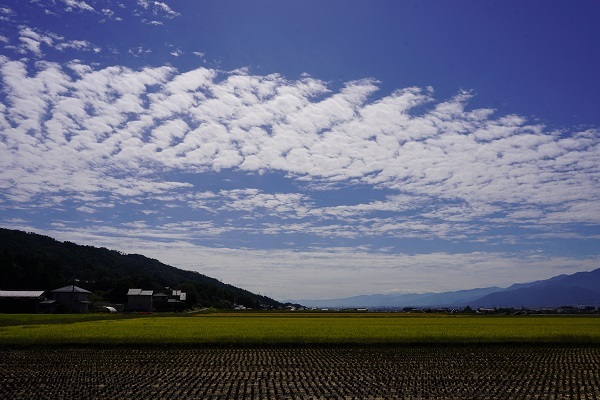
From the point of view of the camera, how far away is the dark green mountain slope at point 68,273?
108250 millimetres

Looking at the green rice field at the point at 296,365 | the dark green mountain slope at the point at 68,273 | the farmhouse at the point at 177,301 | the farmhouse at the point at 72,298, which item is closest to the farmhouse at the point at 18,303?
the farmhouse at the point at 72,298

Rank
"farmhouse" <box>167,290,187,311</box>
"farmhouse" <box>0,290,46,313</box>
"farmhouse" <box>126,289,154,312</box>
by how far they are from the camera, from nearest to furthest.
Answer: "farmhouse" <box>0,290,46,313</box>
"farmhouse" <box>126,289,154,312</box>
"farmhouse" <box>167,290,187,311</box>

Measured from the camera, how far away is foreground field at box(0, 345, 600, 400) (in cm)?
1650

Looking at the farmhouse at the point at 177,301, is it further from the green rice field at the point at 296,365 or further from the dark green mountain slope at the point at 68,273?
the green rice field at the point at 296,365

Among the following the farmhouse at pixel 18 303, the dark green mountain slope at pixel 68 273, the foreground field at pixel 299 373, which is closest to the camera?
the foreground field at pixel 299 373

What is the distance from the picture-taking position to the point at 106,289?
143 metres

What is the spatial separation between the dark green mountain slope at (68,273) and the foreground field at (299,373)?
91316 mm

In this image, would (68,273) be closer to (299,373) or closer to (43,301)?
(43,301)

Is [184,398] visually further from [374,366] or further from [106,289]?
[106,289]

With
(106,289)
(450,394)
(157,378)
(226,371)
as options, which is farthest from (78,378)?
(106,289)

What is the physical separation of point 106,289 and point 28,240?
4859 cm

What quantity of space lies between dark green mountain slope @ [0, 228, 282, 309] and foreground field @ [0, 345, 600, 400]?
91.3 meters

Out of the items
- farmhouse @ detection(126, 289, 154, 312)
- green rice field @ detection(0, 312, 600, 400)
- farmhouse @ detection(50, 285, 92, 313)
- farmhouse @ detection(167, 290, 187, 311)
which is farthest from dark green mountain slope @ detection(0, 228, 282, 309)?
green rice field @ detection(0, 312, 600, 400)

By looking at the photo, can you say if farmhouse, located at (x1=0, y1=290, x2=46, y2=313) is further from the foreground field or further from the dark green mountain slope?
the foreground field
